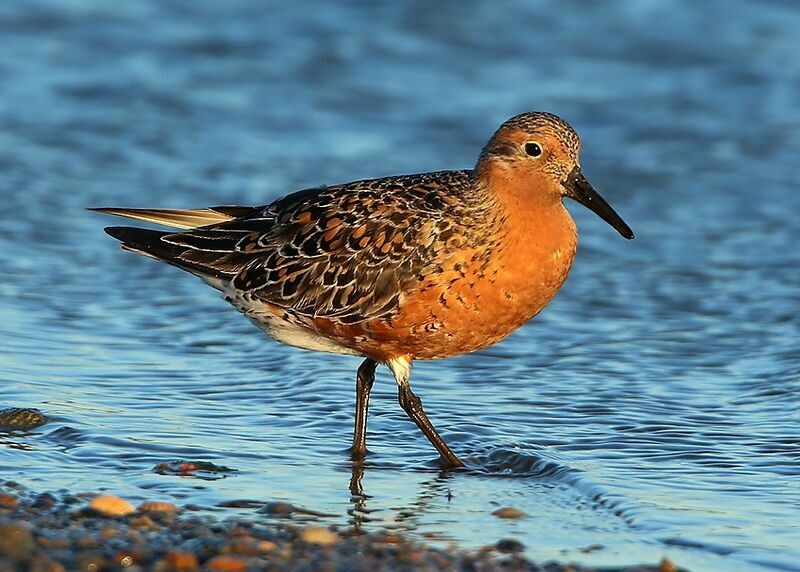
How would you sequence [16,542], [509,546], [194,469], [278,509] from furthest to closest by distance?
1. [194,469]
2. [278,509]
3. [509,546]
4. [16,542]

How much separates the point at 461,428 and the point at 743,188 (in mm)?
6657

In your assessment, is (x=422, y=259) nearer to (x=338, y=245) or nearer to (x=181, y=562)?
(x=338, y=245)

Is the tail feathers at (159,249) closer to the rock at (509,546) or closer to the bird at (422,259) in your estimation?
the bird at (422,259)

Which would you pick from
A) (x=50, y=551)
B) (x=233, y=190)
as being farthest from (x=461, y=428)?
(x=233, y=190)

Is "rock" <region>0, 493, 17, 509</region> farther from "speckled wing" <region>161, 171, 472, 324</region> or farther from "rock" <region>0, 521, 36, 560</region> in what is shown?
"speckled wing" <region>161, 171, 472, 324</region>

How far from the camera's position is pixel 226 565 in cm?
620

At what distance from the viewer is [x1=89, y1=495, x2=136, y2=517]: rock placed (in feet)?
22.9

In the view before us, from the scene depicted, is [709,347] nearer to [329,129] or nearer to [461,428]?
[461,428]

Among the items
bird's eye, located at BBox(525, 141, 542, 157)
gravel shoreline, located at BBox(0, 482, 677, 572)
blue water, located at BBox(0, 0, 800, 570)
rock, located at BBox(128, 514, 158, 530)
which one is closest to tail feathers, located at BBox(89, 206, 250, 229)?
blue water, located at BBox(0, 0, 800, 570)

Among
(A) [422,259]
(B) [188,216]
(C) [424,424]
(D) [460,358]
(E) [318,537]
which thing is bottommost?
(E) [318,537]

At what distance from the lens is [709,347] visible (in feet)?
35.4

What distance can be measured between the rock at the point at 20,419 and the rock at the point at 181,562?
2585mm

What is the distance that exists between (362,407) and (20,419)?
2.02 meters

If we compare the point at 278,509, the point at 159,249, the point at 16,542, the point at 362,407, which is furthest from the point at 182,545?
the point at 159,249
